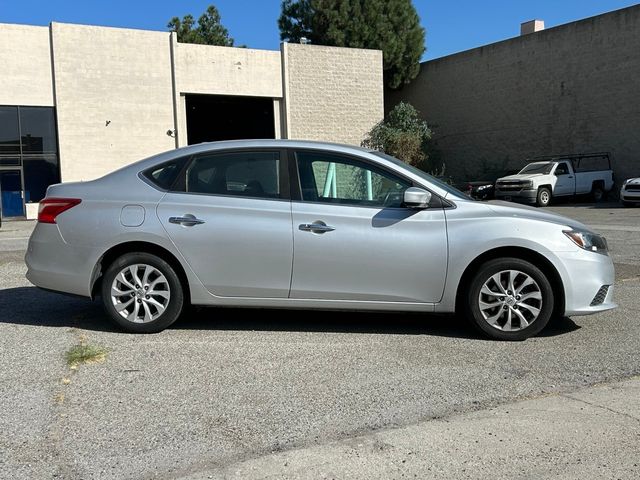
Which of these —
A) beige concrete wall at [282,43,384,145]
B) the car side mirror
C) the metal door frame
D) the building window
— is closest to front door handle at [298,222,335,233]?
the car side mirror

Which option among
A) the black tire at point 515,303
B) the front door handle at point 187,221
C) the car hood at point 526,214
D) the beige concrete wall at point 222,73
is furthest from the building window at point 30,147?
the black tire at point 515,303

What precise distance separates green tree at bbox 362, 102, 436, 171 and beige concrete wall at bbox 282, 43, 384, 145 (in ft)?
2.46

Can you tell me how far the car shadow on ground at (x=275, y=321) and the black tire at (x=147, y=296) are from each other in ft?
0.90

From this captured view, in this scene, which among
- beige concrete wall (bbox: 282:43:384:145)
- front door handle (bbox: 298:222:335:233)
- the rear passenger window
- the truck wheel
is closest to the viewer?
front door handle (bbox: 298:222:335:233)

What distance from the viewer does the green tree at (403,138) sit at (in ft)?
107

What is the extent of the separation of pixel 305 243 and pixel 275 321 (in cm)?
115

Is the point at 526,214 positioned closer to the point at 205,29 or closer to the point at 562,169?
the point at 562,169

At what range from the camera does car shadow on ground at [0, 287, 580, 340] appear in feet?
19.0

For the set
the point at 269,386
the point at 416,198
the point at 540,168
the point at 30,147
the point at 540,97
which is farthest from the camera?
the point at 540,97

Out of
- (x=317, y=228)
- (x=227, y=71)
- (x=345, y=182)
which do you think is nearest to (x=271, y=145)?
(x=345, y=182)

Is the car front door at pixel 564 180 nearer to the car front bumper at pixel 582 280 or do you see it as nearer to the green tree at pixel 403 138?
the green tree at pixel 403 138

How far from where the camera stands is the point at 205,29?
2188 inches

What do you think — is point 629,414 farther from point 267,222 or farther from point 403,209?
point 267,222

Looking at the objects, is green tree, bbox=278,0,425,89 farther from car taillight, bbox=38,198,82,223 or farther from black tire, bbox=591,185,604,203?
car taillight, bbox=38,198,82,223
